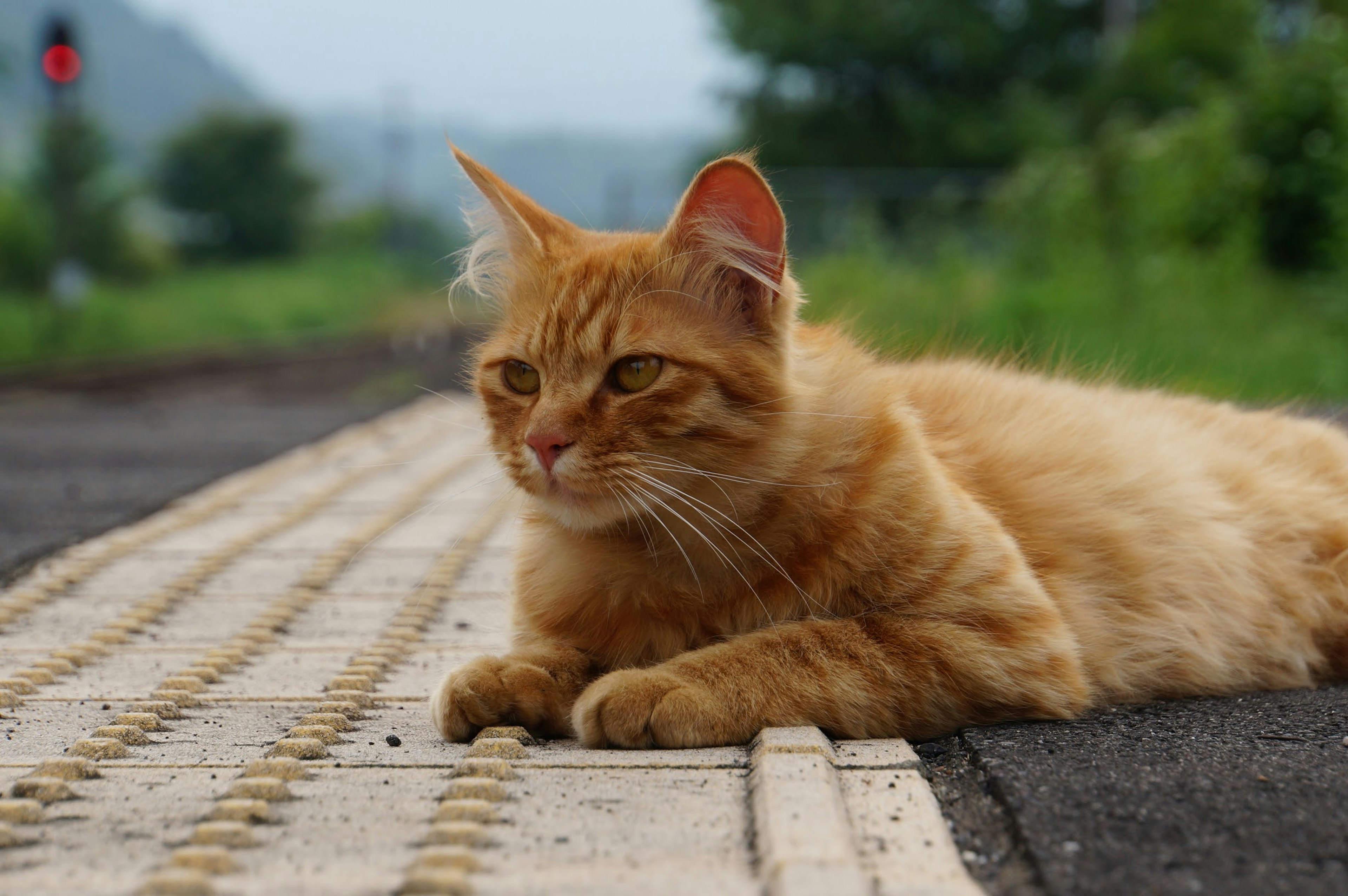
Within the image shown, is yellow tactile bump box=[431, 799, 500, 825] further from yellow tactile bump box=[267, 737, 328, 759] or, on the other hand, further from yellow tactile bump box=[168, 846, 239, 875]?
yellow tactile bump box=[267, 737, 328, 759]

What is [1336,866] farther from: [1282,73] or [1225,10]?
[1225,10]

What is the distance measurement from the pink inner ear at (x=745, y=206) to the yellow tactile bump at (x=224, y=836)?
4.77ft

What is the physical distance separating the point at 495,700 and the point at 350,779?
0.40m

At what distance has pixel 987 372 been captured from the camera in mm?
3520

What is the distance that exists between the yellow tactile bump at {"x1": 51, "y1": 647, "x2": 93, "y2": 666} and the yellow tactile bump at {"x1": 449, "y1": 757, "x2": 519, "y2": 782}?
147 centimetres

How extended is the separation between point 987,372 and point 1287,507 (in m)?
0.88

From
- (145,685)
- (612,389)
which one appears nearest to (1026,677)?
(612,389)

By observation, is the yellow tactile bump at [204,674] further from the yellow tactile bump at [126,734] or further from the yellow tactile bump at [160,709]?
the yellow tactile bump at [126,734]

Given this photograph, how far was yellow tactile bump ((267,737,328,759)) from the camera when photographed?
225 cm

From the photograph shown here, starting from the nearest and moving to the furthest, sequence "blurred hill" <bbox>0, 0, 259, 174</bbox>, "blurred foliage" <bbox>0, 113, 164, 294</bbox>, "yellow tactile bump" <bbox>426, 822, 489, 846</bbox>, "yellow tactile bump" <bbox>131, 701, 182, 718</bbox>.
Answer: "yellow tactile bump" <bbox>426, 822, 489, 846</bbox>, "yellow tactile bump" <bbox>131, 701, 182, 718</bbox>, "blurred foliage" <bbox>0, 113, 164, 294</bbox>, "blurred hill" <bbox>0, 0, 259, 174</bbox>

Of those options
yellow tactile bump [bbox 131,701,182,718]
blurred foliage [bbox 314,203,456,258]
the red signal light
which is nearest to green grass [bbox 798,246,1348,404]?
yellow tactile bump [bbox 131,701,182,718]

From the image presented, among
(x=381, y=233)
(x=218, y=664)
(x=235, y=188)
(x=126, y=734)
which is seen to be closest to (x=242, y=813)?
(x=126, y=734)

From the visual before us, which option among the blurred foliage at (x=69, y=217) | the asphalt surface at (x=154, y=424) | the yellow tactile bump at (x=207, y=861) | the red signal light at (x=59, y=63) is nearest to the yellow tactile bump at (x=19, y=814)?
the yellow tactile bump at (x=207, y=861)

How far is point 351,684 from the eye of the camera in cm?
288
